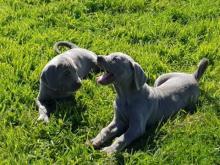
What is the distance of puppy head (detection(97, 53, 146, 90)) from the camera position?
17.3ft

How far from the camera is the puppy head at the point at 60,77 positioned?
5895 mm

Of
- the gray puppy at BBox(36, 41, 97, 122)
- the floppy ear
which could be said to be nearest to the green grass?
the gray puppy at BBox(36, 41, 97, 122)

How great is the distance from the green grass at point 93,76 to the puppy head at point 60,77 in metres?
0.21

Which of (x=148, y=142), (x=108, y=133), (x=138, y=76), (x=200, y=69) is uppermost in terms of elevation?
(x=138, y=76)

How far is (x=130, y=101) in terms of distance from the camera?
545 centimetres

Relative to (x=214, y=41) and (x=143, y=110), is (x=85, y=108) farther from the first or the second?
(x=214, y=41)

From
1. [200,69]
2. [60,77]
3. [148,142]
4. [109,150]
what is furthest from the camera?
[200,69]

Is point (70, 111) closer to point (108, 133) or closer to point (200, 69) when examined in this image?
point (108, 133)

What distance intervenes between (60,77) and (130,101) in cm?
91

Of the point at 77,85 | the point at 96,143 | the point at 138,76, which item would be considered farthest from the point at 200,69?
the point at 96,143

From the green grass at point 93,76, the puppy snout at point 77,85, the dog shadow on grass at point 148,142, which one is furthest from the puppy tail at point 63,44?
the dog shadow on grass at point 148,142

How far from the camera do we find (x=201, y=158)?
5.15 meters

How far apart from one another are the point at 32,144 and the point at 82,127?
1.96 ft

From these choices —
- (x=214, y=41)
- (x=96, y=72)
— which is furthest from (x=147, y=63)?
(x=214, y=41)
